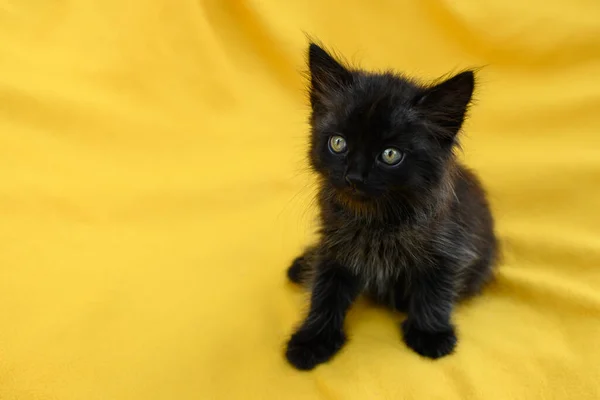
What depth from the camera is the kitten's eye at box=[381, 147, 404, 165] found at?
1.36m

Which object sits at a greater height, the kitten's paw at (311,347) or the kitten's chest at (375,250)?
the kitten's chest at (375,250)

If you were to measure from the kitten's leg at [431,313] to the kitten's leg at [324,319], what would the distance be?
165 mm

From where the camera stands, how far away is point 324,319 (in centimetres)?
155

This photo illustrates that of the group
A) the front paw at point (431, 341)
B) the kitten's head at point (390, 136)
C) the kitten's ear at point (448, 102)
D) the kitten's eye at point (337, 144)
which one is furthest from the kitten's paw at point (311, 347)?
the kitten's ear at point (448, 102)

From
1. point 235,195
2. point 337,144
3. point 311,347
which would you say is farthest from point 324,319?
point 235,195

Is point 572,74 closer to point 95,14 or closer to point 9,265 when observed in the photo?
point 95,14

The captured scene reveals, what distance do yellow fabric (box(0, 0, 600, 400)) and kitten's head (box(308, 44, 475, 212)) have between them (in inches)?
17.8

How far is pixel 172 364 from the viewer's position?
4.93 feet

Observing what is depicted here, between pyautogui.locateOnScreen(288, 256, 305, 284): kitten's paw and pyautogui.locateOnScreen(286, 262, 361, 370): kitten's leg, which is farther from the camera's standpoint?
pyautogui.locateOnScreen(288, 256, 305, 284): kitten's paw

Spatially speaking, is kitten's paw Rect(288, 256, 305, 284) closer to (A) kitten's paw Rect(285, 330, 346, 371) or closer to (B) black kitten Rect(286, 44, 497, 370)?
(B) black kitten Rect(286, 44, 497, 370)

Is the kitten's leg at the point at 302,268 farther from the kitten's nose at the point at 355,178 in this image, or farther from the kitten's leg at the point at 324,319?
the kitten's nose at the point at 355,178

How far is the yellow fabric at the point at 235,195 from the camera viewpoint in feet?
4.87

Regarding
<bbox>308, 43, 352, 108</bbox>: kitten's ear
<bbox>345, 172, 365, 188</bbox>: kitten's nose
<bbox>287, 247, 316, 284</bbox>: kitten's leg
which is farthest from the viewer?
<bbox>287, 247, 316, 284</bbox>: kitten's leg

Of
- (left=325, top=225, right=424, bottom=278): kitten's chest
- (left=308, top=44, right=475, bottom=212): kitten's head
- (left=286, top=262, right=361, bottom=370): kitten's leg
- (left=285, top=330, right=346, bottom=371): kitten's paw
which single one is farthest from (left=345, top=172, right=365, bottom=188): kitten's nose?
(left=285, top=330, right=346, bottom=371): kitten's paw
